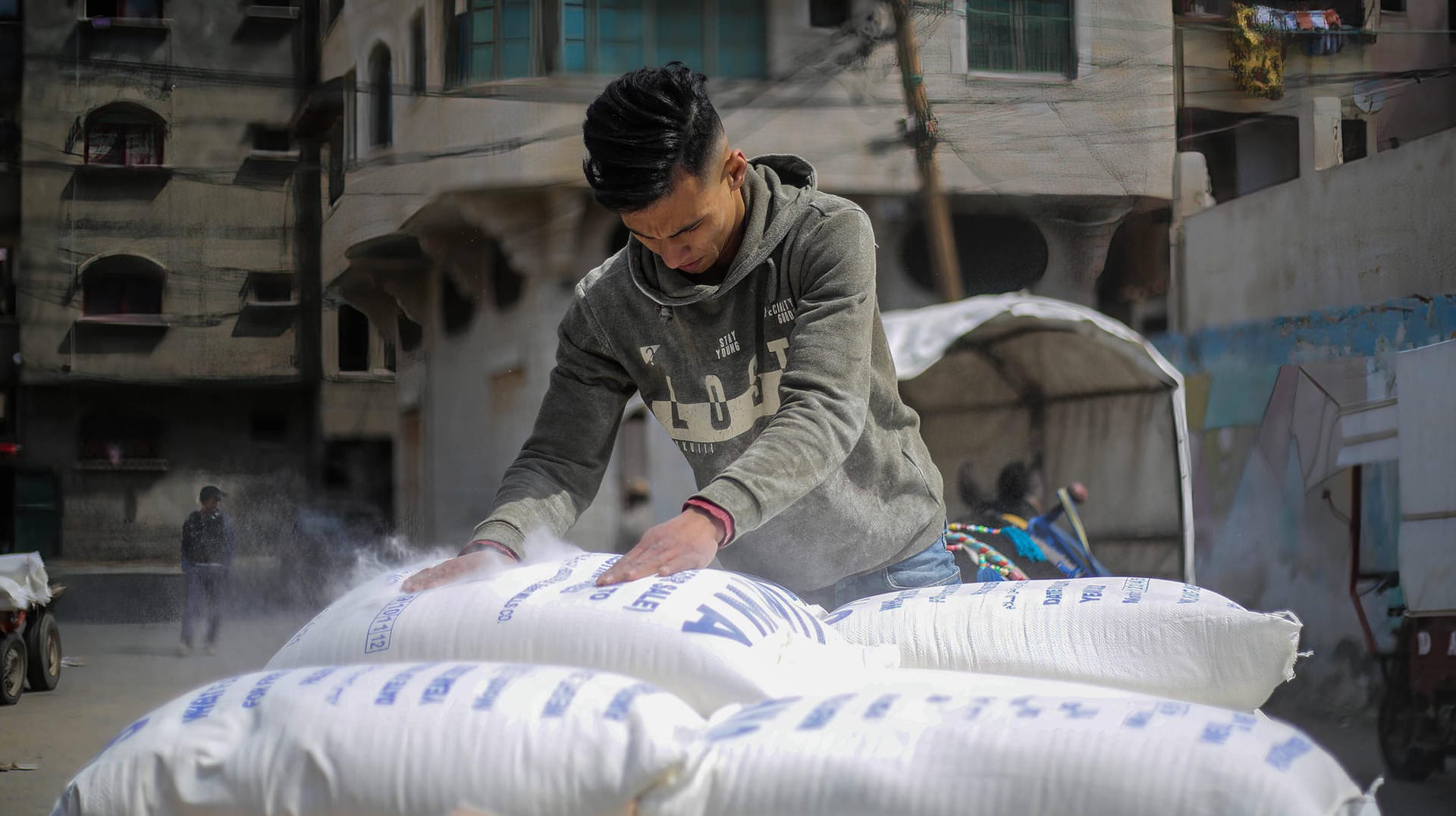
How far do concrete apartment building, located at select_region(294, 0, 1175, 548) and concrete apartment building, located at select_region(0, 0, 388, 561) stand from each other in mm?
339

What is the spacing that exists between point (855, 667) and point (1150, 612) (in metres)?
0.41

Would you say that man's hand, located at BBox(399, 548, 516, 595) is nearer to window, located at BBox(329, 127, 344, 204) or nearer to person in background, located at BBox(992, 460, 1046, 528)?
window, located at BBox(329, 127, 344, 204)

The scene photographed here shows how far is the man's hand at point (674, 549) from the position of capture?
1294mm

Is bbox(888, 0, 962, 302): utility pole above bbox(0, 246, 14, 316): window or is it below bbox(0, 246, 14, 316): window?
above

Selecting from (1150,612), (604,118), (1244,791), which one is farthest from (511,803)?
(1150,612)

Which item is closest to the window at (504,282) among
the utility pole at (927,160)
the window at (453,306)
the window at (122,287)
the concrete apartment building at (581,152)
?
the concrete apartment building at (581,152)

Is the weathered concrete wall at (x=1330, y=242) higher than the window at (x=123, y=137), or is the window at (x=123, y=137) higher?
the window at (x=123, y=137)

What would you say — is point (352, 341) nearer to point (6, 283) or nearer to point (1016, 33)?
point (6, 283)

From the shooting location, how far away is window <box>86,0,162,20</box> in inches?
198

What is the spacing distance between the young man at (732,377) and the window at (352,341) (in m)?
3.73

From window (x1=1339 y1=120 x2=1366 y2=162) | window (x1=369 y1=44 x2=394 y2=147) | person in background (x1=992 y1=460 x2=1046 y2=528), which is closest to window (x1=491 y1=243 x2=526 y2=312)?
window (x1=369 y1=44 x2=394 y2=147)

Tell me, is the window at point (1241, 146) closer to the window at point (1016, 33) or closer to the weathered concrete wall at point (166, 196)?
the window at point (1016, 33)

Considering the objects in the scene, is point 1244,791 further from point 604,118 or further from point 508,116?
point 508,116

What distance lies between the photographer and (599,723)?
112 centimetres
